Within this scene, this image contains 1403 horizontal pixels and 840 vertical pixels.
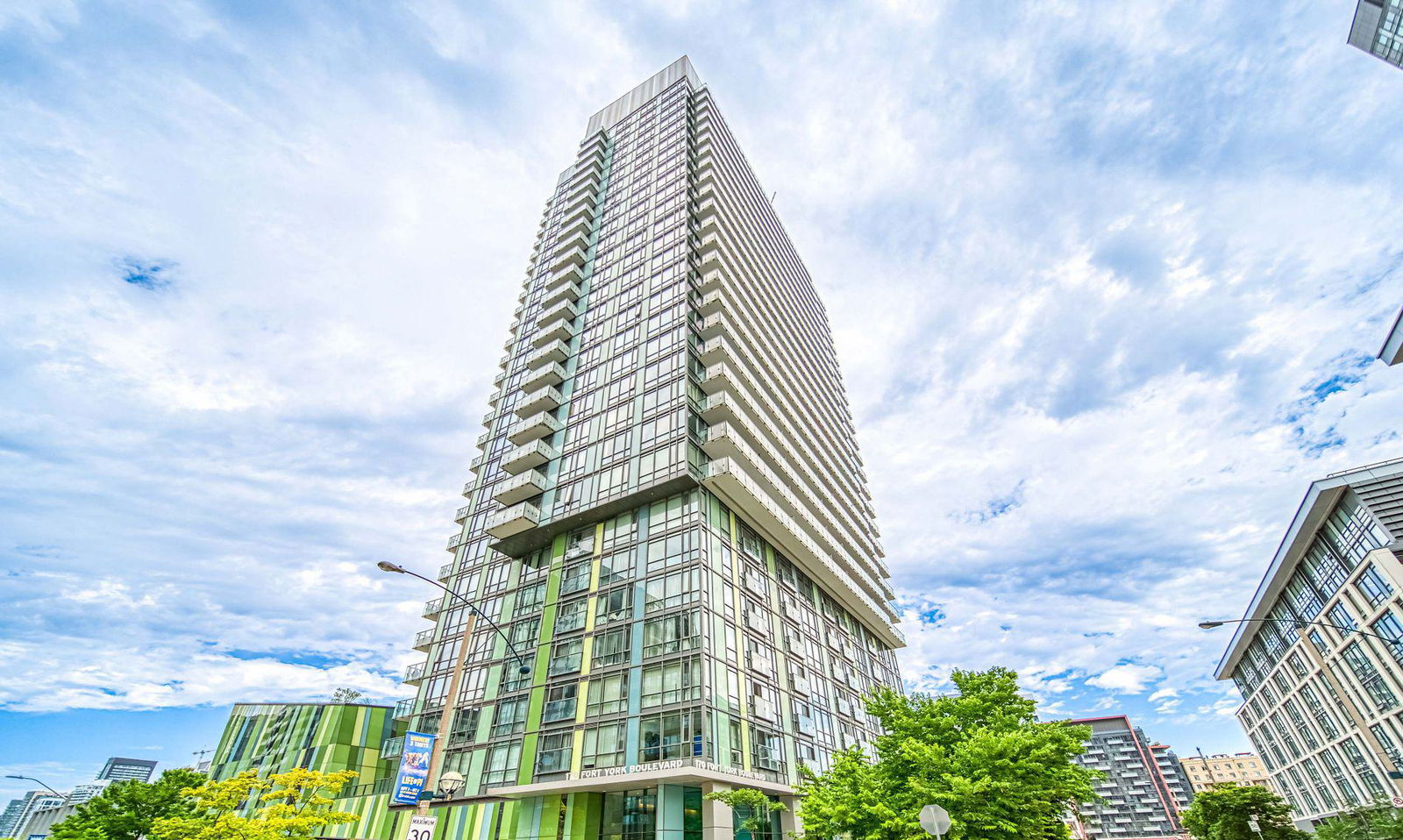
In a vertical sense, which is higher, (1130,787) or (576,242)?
(576,242)

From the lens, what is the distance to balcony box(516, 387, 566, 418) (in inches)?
2093

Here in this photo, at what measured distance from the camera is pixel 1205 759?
181 m

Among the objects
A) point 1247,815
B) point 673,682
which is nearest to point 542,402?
point 673,682

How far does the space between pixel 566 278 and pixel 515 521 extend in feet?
89.4

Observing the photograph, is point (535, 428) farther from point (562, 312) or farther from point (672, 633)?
point (672, 633)

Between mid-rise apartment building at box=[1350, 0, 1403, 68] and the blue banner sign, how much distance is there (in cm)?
8480

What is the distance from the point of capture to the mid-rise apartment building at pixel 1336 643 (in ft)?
159

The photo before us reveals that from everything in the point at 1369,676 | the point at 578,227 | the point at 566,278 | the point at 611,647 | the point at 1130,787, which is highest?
the point at 578,227

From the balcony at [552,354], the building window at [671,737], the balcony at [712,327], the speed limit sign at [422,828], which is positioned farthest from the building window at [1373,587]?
the balcony at [552,354]

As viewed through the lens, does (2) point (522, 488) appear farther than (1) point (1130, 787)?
No

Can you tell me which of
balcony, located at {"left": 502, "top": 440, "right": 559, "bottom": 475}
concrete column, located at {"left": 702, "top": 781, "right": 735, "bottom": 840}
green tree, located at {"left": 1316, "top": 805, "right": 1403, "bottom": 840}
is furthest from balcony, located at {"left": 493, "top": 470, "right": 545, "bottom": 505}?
green tree, located at {"left": 1316, "top": 805, "right": 1403, "bottom": 840}

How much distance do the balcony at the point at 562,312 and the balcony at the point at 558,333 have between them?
21.3 inches

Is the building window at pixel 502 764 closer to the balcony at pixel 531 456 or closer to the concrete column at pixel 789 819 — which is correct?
the concrete column at pixel 789 819

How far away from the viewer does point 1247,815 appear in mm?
45562
